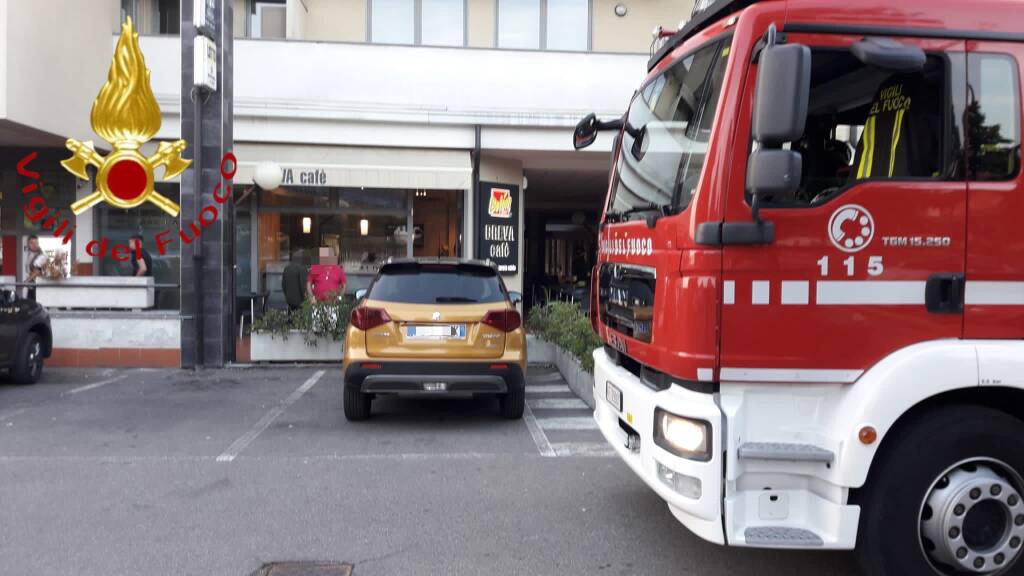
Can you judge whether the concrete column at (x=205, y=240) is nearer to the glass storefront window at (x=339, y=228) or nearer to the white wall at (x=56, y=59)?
the white wall at (x=56, y=59)

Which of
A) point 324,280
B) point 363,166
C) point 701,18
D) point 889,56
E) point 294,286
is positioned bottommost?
point 294,286

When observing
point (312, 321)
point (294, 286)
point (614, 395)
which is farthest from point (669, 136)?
point (294, 286)

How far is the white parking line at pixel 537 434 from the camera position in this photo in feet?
21.1

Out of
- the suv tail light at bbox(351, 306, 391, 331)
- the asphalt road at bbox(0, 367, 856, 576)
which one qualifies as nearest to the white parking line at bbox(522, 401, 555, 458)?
the asphalt road at bbox(0, 367, 856, 576)

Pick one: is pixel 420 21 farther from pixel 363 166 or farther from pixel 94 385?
pixel 94 385

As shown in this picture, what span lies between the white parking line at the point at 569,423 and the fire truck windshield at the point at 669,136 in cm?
309

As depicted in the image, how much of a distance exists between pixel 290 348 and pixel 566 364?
13.7 ft

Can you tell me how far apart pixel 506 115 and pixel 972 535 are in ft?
35.3

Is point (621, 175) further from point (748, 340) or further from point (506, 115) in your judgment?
point (506, 115)

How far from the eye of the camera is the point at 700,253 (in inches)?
132

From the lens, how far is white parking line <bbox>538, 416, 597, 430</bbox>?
7.32 metres

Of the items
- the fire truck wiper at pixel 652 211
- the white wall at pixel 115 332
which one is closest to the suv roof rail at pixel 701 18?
the fire truck wiper at pixel 652 211

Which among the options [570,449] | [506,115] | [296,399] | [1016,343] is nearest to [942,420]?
[1016,343]

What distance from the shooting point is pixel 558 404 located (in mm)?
8430
